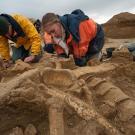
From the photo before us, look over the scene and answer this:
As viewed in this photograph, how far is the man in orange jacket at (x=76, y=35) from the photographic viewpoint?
16.1 feet

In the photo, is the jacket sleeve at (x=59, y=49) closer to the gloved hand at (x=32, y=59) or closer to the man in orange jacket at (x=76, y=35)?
the man in orange jacket at (x=76, y=35)

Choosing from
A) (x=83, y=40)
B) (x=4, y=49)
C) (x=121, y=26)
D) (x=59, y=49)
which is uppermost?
(x=83, y=40)

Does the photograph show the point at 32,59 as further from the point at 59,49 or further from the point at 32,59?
the point at 59,49

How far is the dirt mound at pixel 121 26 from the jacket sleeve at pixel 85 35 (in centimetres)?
1054

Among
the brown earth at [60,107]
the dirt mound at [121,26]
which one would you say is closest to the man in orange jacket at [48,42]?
the brown earth at [60,107]

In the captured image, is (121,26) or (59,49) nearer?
(59,49)

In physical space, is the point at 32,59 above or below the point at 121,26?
above

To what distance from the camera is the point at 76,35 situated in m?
5.13

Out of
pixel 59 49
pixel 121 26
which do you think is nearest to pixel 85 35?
pixel 59 49

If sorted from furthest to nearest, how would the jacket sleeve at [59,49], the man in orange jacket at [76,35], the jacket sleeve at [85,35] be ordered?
the jacket sleeve at [59,49] → the jacket sleeve at [85,35] → the man in orange jacket at [76,35]

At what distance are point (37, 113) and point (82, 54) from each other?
2.15 metres

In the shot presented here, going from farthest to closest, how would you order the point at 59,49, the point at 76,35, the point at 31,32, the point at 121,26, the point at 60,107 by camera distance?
the point at 121,26
the point at 31,32
the point at 59,49
the point at 76,35
the point at 60,107

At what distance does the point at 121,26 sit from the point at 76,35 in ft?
37.4

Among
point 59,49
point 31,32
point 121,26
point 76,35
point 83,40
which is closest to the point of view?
point 76,35
